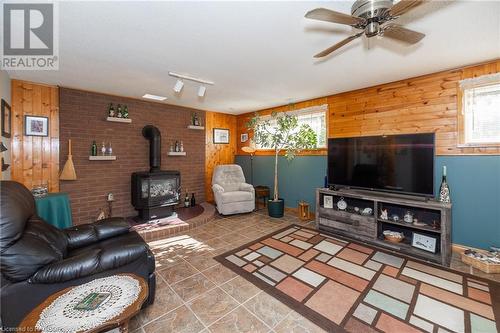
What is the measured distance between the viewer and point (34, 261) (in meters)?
1.34

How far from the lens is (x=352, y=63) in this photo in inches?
106

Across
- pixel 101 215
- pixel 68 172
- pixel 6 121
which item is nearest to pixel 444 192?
pixel 101 215

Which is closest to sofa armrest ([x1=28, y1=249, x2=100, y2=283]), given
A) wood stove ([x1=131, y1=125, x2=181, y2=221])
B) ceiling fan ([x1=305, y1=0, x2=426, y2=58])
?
ceiling fan ([x1=305, y1=0, x2=426, y2=58])

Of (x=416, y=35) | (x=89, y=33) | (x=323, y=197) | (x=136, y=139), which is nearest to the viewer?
(x=416, y=35)

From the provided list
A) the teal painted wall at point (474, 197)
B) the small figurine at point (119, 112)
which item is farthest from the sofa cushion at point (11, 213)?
the teal painted wall at point (474, 197)

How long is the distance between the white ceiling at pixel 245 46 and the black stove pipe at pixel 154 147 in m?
0.91

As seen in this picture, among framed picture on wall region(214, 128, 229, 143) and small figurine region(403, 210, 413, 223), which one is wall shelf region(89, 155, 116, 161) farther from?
small figurine region(403, 210, 413, 223)

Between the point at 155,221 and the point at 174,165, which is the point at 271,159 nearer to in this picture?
the point at 174,165

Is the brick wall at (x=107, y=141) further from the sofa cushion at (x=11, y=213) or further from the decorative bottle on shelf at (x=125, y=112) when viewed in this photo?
the sofa cushion at (x=11, y=213)

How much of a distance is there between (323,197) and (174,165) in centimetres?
326

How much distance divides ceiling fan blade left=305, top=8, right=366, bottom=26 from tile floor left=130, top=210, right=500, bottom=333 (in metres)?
2.21

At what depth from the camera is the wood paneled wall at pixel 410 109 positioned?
284 centimetres

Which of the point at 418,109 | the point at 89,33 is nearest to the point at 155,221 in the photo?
the point at 89,33

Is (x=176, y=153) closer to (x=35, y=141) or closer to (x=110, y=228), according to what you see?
(x=35, y=141)
